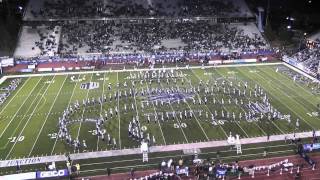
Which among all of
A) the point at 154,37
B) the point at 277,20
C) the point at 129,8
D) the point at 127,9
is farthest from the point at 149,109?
the point at 277,20

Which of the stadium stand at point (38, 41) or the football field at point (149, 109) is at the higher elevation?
the stadium stand at point (38, 41)

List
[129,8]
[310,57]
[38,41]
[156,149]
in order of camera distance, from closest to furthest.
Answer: [156,149] → [310,57] → [38,41] → [129,8]

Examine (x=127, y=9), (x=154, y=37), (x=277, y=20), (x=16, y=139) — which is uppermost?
(x=127, y=9)

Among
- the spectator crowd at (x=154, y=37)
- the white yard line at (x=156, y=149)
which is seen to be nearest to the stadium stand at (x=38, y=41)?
the spectator crowd at (x=154, y=37)

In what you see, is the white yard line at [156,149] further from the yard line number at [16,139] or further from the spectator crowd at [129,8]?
the spectator crowd at [129,8]

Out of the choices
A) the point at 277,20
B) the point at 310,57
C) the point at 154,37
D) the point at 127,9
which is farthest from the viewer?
the point at 277,20

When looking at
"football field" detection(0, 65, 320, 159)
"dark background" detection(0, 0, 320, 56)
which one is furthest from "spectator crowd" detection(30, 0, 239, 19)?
"football field" detection(0, 65, 320, 159)

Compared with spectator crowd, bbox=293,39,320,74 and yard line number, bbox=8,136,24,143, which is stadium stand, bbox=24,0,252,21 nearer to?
spectator crowd, bbox=293,39,320,74

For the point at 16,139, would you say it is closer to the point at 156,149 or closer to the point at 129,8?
the point at 156,149

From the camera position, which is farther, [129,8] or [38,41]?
[129,8]

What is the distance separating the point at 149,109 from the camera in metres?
27.1

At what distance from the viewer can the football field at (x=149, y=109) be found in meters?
22.4

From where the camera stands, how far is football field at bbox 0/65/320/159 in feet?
73.5

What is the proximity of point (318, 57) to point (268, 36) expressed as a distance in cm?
1689
